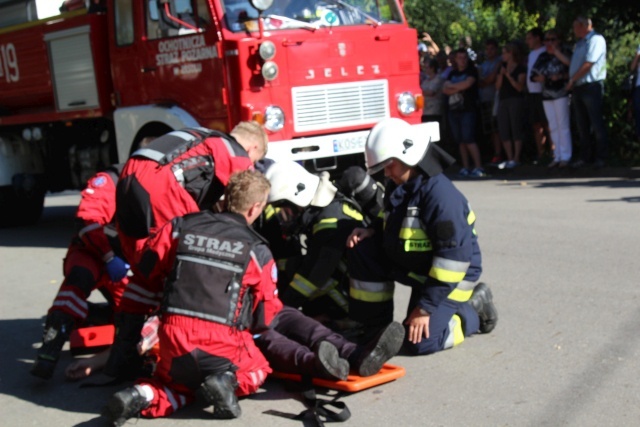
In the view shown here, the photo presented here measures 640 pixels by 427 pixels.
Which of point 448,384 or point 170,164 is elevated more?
point 170,164

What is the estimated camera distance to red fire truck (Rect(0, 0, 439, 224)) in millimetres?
10047

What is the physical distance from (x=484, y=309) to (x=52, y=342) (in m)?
2.51

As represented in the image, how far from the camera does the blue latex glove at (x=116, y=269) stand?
20.6 ft

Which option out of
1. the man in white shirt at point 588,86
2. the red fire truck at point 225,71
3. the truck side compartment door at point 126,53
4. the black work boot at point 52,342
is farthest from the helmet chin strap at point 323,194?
the man in white shirt at point 588,86

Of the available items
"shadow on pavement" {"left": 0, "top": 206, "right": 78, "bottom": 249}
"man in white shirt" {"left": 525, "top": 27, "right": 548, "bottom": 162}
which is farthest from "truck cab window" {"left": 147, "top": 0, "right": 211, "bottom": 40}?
"man in white shirt" {"left": 525, "top": 27, "right": 548, "bottom": 162}

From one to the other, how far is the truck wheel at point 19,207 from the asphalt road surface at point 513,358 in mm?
3374

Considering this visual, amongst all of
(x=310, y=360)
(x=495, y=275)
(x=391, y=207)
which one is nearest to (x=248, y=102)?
(x=495, y=275)

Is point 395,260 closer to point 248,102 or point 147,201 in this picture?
point 147,201

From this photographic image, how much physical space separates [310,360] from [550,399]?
1199 millimetres

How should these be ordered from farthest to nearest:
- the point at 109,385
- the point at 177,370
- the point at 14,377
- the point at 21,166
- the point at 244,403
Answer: the point at 21,166
the point at 14,377
the point at 109,385
the point at 244,403
the point at 177,370

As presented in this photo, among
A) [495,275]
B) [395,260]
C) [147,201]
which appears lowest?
[495,275]

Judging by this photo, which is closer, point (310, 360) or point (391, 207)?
point (310, 360)

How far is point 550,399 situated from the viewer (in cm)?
508

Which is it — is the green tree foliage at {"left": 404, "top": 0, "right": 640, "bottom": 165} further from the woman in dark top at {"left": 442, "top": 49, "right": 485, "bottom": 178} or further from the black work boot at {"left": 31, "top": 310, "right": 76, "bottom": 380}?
the black work boot at {"left": 31, "top": 310, "right": 76, "bottom": 380}
